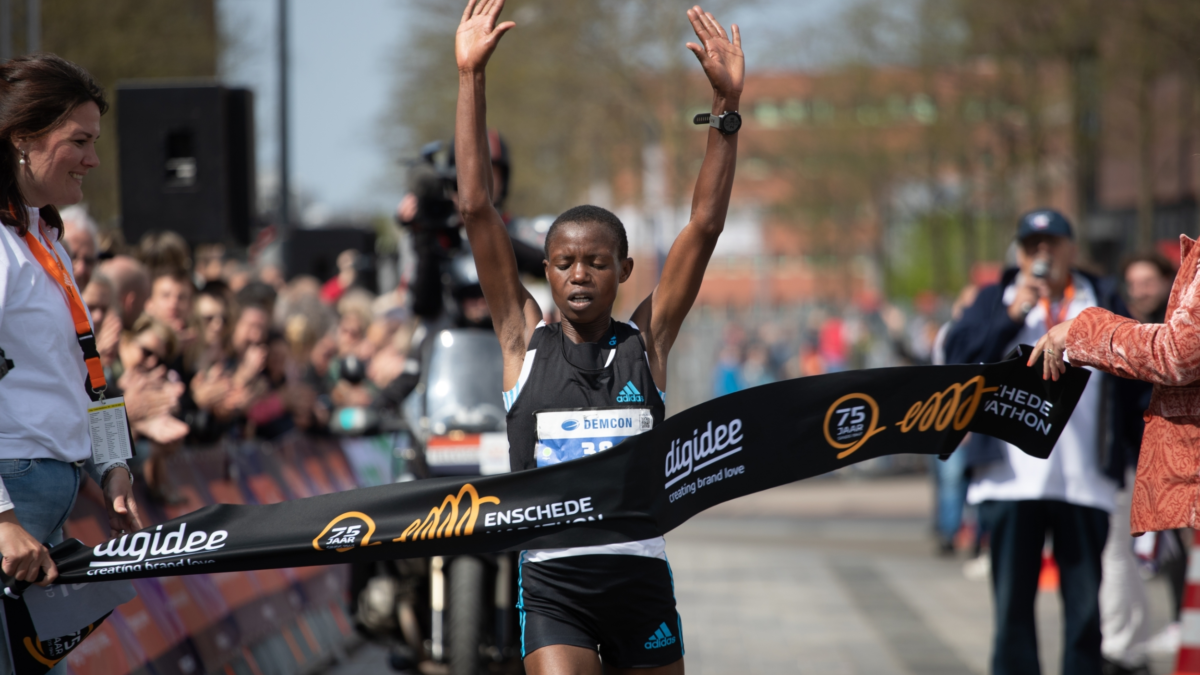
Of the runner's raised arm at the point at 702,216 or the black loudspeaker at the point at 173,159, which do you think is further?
the black loudspeaker at the point at 173,159

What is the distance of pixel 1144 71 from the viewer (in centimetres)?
1717

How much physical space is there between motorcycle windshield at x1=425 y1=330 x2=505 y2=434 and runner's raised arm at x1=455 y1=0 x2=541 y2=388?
2.21 meters

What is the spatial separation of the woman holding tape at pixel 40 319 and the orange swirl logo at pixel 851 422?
81.7 inches

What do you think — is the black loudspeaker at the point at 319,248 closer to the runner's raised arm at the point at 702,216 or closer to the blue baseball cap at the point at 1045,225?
the blue baseball cap at the point at 1045,225

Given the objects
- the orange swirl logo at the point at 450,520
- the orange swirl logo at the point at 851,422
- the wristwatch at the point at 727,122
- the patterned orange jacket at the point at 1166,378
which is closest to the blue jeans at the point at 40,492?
the orange swirl logo at the point at 450,520

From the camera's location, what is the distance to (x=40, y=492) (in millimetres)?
3480

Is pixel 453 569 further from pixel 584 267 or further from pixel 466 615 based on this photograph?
pixel 584 267

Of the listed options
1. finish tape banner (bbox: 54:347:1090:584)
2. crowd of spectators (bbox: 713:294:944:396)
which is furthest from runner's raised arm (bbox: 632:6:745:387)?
crowd of spectators (bbox: 713:294:944:396)

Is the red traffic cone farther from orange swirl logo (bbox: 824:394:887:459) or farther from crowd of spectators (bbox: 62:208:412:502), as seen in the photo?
crowd of spectators (bbox: 62:208:412:502)

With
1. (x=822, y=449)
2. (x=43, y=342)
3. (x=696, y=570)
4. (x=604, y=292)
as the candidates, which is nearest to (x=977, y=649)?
(x=696, y=570)

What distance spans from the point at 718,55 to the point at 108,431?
2.00 metres

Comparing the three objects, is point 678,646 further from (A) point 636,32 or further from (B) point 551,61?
(B) point 551,61

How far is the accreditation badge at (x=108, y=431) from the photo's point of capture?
12.1ft

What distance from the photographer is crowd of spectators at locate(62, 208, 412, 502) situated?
17.9 feet
